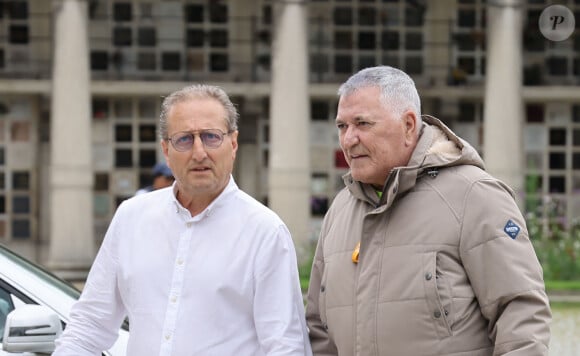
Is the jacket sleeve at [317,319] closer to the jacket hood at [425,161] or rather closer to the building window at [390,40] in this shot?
the jacket hood at [425,161]

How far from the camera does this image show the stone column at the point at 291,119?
64.4 feet

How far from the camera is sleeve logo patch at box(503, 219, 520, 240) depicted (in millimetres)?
3449

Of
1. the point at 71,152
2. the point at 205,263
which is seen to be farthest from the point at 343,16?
the point at 205,263

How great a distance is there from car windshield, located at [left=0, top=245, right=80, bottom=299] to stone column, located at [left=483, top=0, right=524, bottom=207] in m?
15.6

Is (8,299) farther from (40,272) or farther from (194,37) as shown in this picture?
(194,37)

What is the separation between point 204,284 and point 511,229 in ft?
3.15

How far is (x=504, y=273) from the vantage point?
3.41 meters

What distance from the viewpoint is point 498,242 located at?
11.3ft

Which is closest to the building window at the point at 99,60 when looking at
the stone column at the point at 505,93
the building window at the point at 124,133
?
the building window at the point at 124,133

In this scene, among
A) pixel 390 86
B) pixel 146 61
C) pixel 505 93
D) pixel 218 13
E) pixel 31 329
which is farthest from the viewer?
pixel 218 13

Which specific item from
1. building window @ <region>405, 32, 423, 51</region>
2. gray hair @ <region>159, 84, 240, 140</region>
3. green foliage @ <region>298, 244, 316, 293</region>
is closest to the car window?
gray hair @ <region>159, 84, 240, 140</region>

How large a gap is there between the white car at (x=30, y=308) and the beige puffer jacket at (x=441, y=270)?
1124 millimetres

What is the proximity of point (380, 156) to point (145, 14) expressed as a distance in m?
19.8
